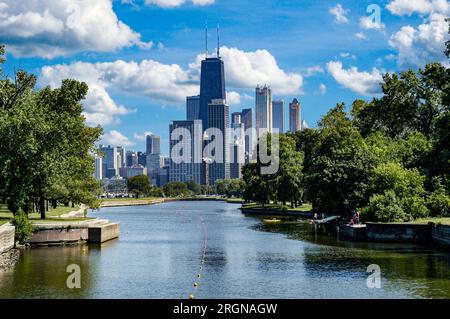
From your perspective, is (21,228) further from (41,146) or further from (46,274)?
(46,274)

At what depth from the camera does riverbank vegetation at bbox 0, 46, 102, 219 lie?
61250mm

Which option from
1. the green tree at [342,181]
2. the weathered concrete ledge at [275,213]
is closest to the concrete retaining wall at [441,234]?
the green tree at [342,181]

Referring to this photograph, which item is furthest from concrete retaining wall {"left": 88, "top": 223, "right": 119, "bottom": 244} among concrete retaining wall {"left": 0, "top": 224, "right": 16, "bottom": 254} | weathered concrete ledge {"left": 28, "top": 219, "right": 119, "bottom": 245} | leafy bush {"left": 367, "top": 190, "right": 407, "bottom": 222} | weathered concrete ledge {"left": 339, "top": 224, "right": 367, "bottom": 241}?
leafy bush {"left": 367, "top": 190, "right": 407, "bottom": 222}

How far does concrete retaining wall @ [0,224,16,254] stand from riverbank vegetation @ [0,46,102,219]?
4.38 metres

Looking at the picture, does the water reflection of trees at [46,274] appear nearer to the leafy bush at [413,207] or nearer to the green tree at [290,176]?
the leafy bush at [413,207]

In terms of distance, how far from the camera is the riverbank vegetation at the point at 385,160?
225 feet

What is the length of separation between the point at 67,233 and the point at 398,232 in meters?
33.6

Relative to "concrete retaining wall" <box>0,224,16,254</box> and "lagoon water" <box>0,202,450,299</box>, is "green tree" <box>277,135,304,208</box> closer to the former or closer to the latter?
"lagoon water" <box>0,202,450,299</box>

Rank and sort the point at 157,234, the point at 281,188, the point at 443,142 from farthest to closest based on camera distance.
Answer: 1. the point at 281,188
2. the point at 157,234
3. the point at 443,142

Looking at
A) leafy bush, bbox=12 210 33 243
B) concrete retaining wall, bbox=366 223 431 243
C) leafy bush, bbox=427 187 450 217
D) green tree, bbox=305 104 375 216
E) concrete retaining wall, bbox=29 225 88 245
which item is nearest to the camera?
leafy bush, bbox=12 210 33 243

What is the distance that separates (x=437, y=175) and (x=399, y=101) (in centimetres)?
3358
